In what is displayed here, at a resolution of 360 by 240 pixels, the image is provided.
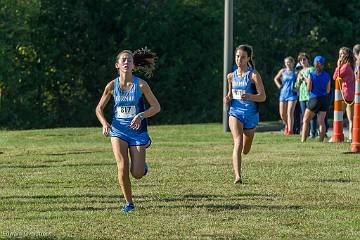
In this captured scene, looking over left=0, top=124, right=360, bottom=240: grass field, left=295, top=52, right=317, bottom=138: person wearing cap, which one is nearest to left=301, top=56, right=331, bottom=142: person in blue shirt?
left=0, top=124, right=360, bottom=240: grass field

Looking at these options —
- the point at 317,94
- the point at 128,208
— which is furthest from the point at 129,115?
the point at 317,94

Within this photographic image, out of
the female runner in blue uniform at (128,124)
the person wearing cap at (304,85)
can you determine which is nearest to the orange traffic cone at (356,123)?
the person wearing cap at (304,85)

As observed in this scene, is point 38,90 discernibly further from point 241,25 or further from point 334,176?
point 334,176

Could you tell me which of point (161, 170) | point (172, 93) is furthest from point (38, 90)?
point (161, 170)

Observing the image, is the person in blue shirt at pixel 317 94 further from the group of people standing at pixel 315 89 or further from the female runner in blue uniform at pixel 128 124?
the female runner in blue uniform at pixel 128 124

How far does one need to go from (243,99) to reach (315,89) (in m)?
8.04

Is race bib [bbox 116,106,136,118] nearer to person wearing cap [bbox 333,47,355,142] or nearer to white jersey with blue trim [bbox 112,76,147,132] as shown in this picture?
white jersey with blue trim [bbox 112,76,147,132]

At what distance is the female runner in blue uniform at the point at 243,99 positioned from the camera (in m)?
15.3

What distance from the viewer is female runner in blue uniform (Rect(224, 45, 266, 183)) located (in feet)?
50.3

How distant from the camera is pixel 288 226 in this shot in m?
11.4

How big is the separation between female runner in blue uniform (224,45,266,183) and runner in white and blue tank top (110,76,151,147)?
111 inches

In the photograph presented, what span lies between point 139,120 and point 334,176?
187 inches

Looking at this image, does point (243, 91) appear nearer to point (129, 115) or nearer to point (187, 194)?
point (187, 194)

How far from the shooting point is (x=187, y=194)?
14125 mm
